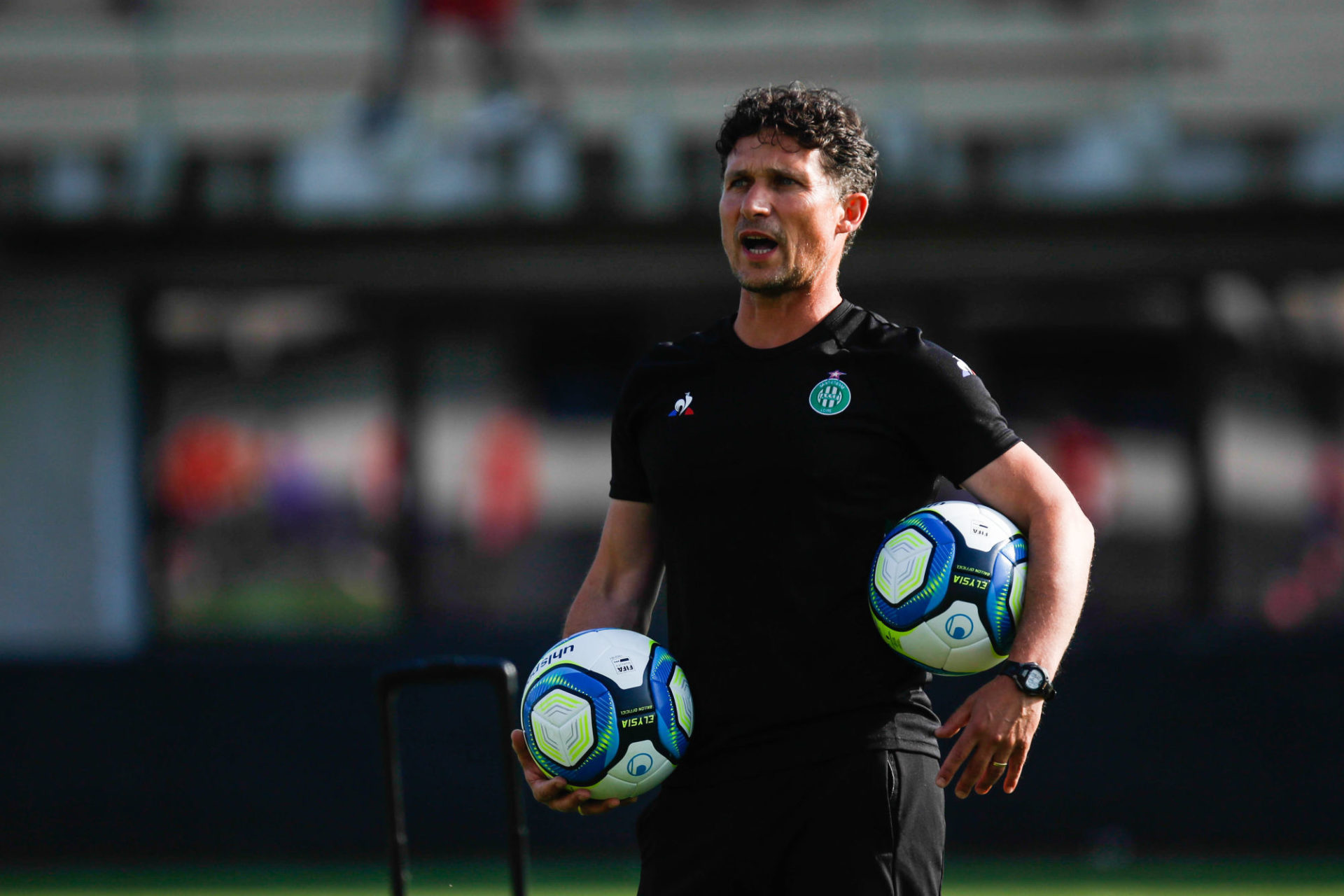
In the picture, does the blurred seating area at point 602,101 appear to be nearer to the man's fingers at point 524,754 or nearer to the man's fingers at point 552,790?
the man's fingers at point 524,754

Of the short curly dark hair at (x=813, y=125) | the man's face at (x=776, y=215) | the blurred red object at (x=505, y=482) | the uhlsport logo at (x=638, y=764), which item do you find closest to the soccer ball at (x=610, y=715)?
the uhlsport logo at (x=638, y=764)

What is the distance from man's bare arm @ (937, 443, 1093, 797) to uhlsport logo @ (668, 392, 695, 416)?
1.94 ft

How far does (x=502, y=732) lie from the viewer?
3.79m

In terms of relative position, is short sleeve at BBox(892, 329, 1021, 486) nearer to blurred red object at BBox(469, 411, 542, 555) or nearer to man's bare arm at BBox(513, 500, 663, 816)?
man's bare arm at BBox(513, 500, 663, 816)

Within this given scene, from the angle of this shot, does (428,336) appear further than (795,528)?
Yes

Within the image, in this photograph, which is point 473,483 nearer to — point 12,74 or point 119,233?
point 119,233

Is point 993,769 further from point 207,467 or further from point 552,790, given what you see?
point 207,467

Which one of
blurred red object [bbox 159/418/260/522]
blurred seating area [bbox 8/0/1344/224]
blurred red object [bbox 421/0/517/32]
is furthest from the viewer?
blurred red object [bbox 421/0/517/32]

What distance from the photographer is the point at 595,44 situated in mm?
11328

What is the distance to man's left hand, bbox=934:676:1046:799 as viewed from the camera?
2.87m

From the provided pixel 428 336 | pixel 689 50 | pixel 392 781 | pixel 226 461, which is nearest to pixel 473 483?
pixel 428 336

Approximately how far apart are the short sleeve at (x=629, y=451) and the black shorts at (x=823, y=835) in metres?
0.70

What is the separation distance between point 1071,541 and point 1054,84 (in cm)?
927

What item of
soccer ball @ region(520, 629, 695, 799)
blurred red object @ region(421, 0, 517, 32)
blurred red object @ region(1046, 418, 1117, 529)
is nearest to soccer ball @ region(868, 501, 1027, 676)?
soccer ball @ region(520, 629, 695, 799)
